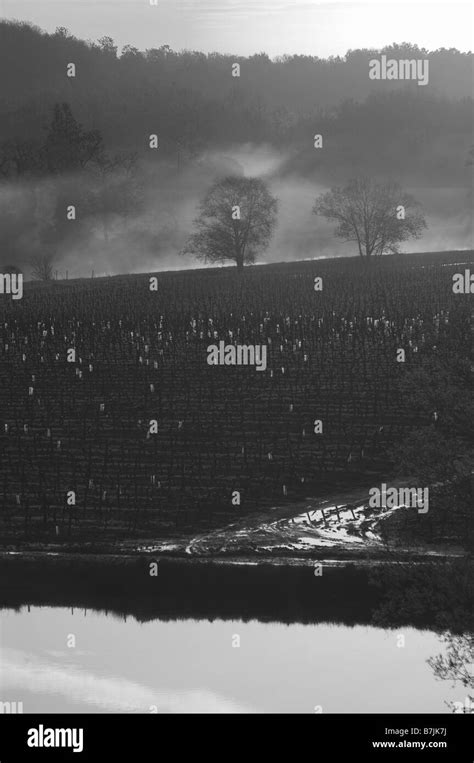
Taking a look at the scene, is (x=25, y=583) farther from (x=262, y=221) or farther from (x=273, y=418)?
(x=262, y=221)

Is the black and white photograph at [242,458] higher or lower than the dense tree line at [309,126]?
A: lower

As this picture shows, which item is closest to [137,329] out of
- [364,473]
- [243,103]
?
[364,473]

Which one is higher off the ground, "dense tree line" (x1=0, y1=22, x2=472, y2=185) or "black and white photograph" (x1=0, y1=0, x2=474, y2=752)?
"dense tree line" (x1=0, y1=22, x2=472, y2=185)

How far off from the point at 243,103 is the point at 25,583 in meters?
147

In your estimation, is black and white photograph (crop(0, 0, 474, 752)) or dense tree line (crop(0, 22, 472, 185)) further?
dense tree line (crop(0, 22, 472, 185))
